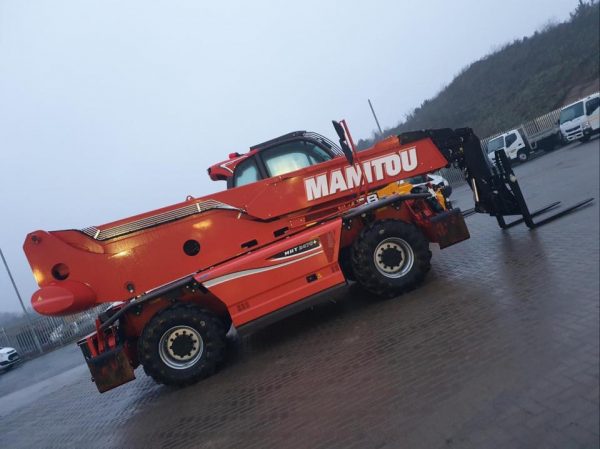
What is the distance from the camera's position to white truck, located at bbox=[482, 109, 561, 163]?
17250mm

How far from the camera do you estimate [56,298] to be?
20.2 ft

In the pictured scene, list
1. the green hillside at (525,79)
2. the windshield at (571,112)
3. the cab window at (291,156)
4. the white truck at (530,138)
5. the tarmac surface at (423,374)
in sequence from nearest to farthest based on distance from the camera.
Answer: the tarmac surface at (423,374), the cab window at (291,156), the green hillside at (525,79), the windshield at (571,112), the white truck at (530,138)

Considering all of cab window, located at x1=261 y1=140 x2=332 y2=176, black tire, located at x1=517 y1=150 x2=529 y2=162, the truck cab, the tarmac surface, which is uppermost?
cab window, located at x1=261 y1=140 x2=332 y2=176

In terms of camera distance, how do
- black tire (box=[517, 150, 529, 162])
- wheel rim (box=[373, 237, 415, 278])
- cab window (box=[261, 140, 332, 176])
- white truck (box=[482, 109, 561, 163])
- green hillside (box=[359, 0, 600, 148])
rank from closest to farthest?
wheel rim (box=[373, 237, 415, 278]) < cab window (box=[261, 140, 332, 176]) < green hillside (box=[359, 0, 600, 148]) < white truck (box=[482, 109, 561, 163]) < black tire (box=[517, 150, 529, 162])

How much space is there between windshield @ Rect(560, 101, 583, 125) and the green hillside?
45 centimetres

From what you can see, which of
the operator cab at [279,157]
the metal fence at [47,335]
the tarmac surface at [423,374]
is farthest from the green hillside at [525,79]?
the metal fence at [47,335]

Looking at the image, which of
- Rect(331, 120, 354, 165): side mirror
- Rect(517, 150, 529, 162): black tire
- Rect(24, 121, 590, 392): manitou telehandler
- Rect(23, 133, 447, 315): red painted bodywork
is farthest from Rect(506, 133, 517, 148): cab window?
Rect(331, 120, 354, 165): side mirror

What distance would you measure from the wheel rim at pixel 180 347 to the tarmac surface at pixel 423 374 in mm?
438

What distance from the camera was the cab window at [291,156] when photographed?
278 inches

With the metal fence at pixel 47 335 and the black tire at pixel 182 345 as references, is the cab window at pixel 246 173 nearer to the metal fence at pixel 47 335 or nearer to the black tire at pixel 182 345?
the black tire at pixel 182 345

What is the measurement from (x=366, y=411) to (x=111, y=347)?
4166 millimetres

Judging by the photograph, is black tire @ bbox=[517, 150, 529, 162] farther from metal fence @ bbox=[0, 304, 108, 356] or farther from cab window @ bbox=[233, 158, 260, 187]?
metal fence @ bbox=[0, 304, 108, 356]

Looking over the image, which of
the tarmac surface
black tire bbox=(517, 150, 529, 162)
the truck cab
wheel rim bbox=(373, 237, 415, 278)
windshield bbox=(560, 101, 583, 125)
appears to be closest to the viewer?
the tarmac surface

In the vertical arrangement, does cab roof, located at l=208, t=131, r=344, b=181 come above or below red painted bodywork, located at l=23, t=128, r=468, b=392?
above
